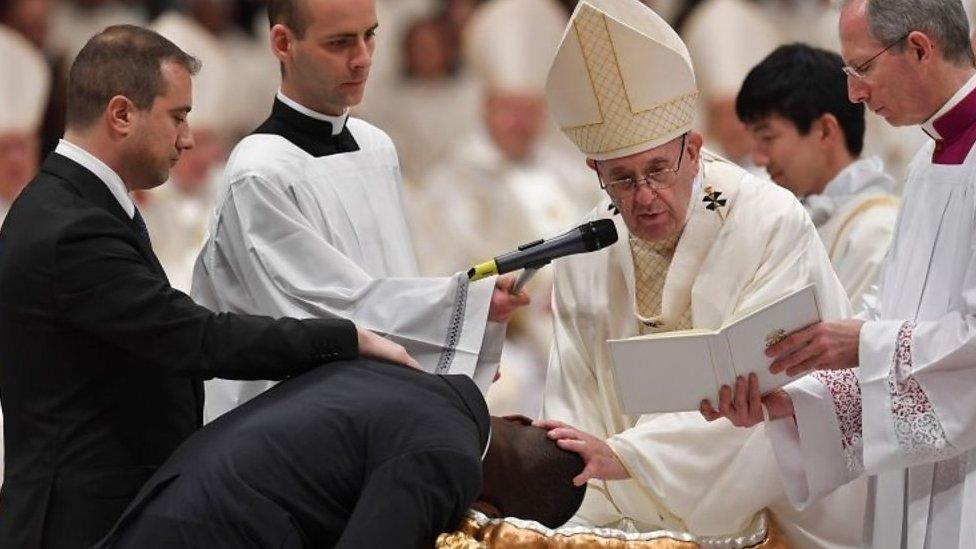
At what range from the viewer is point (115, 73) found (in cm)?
361

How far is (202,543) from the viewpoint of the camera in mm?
3180

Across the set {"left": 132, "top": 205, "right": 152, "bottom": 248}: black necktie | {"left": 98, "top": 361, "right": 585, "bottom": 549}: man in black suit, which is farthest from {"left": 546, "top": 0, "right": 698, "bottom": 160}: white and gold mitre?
{"left": 132, "top": 205, "right": 152, "bottom": 248}: black necktie

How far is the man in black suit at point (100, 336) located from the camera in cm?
341

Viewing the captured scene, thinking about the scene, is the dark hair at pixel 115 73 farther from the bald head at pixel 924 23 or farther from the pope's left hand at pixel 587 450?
the bald head at pixel 924 23

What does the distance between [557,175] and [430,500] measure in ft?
19.5

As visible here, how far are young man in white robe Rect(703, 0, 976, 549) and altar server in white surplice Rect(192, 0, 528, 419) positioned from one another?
0.63 metres

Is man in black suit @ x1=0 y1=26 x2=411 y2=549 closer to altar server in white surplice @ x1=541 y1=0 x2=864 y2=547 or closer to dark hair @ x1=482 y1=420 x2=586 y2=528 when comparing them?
dark hair @ x1=482 y1=420 x2=586 y2=528

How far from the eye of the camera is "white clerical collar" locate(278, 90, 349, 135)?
419 centimetres

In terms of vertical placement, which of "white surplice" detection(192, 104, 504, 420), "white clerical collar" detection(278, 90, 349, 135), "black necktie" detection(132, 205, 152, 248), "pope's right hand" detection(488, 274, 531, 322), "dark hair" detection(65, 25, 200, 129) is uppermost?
"dark hair" detection(65, 25, 200, 129)

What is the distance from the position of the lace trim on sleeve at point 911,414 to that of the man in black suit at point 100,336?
93 centimetres

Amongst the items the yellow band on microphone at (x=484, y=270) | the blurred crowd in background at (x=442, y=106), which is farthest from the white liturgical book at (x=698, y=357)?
the blurred crowd in background at (x=442, y=106)

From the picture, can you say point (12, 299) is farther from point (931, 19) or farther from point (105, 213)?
point (931, 19)

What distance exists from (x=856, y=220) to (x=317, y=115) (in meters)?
1.82

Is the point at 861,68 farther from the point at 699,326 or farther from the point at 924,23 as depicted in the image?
the point at 699,326
